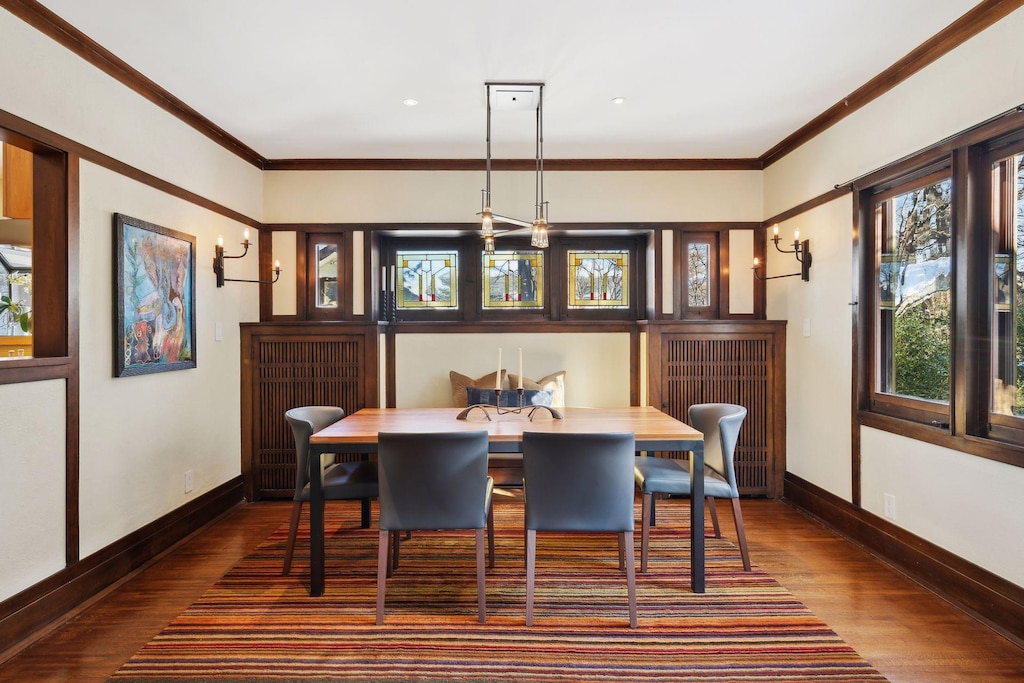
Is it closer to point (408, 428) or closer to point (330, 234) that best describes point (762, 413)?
point (408, 428)

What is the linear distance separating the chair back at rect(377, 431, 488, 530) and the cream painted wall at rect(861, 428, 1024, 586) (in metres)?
2.21

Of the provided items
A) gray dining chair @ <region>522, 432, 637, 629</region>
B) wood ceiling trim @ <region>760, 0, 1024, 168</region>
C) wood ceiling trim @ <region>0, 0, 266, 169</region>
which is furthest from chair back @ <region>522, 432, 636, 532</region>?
wood ceiling trim @ <region>0, 0, 266, 169</region>

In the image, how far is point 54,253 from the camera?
2.48m

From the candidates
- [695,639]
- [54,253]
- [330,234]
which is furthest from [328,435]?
[330,234]

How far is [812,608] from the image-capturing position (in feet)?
8.16

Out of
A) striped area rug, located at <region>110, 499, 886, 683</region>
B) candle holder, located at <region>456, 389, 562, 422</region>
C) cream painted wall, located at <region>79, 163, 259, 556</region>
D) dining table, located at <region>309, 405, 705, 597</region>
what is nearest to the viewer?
striped area rug, located at <region>110, 499, 886, 683</region>

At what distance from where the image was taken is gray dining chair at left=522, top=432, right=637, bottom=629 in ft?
7.55

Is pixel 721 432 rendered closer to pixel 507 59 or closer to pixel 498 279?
pixel 507 59

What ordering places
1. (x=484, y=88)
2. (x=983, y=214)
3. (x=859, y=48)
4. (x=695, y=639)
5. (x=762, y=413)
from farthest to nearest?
(x=762, y=413)
(x=484, y=88)
(x=859, y=48)
(x=983, y=214)
(x=695, y=639)

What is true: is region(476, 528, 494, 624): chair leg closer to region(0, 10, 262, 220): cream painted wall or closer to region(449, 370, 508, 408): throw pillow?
region(449, 370, 508, 408): throw pillow

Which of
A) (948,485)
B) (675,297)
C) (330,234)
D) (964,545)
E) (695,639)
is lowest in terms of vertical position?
(695,639)

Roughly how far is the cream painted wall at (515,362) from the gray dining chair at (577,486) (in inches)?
86.2

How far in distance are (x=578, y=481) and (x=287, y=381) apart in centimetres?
281

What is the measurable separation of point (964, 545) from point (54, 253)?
174 inches
